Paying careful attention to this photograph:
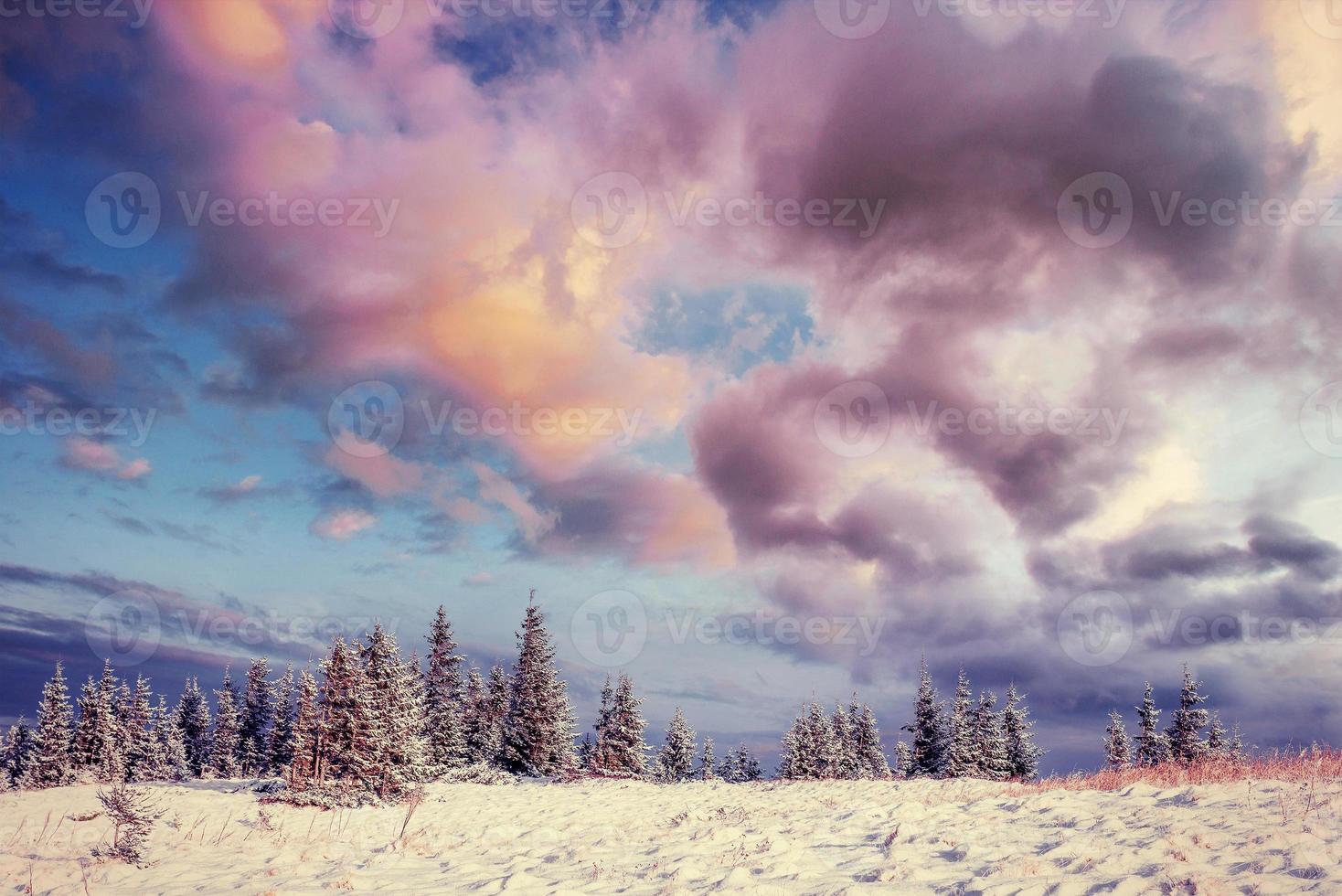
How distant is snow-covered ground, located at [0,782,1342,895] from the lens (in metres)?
7.75

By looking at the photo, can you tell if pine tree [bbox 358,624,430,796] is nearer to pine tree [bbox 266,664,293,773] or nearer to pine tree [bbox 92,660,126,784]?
pine tree [bbox 266,664,293,773]

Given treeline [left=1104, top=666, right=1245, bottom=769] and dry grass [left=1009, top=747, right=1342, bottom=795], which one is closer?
dry grass [left=1009, top=747, right=1342, bottom=795]

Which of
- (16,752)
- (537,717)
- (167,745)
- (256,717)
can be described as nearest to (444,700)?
(537,717)

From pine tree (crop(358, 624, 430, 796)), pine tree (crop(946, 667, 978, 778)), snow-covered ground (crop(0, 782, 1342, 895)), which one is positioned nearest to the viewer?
snow-covered ground (crop(0, 782, 1342, 895))

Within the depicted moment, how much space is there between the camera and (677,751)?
63.2 meters

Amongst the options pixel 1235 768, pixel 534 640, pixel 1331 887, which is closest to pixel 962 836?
pixel 1331 887

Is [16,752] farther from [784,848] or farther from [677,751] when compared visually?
[784,848]

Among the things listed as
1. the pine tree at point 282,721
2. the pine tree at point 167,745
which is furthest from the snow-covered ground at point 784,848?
the pine tree at point 167,745

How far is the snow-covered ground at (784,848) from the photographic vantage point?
7.75 m

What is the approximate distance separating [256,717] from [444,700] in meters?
33.9

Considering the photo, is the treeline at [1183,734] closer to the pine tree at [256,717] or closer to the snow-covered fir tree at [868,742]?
the snow-covered fir tree at [868,742]

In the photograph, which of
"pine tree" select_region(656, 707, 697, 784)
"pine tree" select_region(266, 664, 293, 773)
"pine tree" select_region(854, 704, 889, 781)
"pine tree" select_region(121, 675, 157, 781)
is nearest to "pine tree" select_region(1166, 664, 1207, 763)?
"pine tree" select_region(854, 704, 889, 781)

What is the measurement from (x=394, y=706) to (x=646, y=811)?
43.8ft

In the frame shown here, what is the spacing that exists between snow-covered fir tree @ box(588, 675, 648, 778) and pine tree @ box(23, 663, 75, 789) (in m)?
43.0
